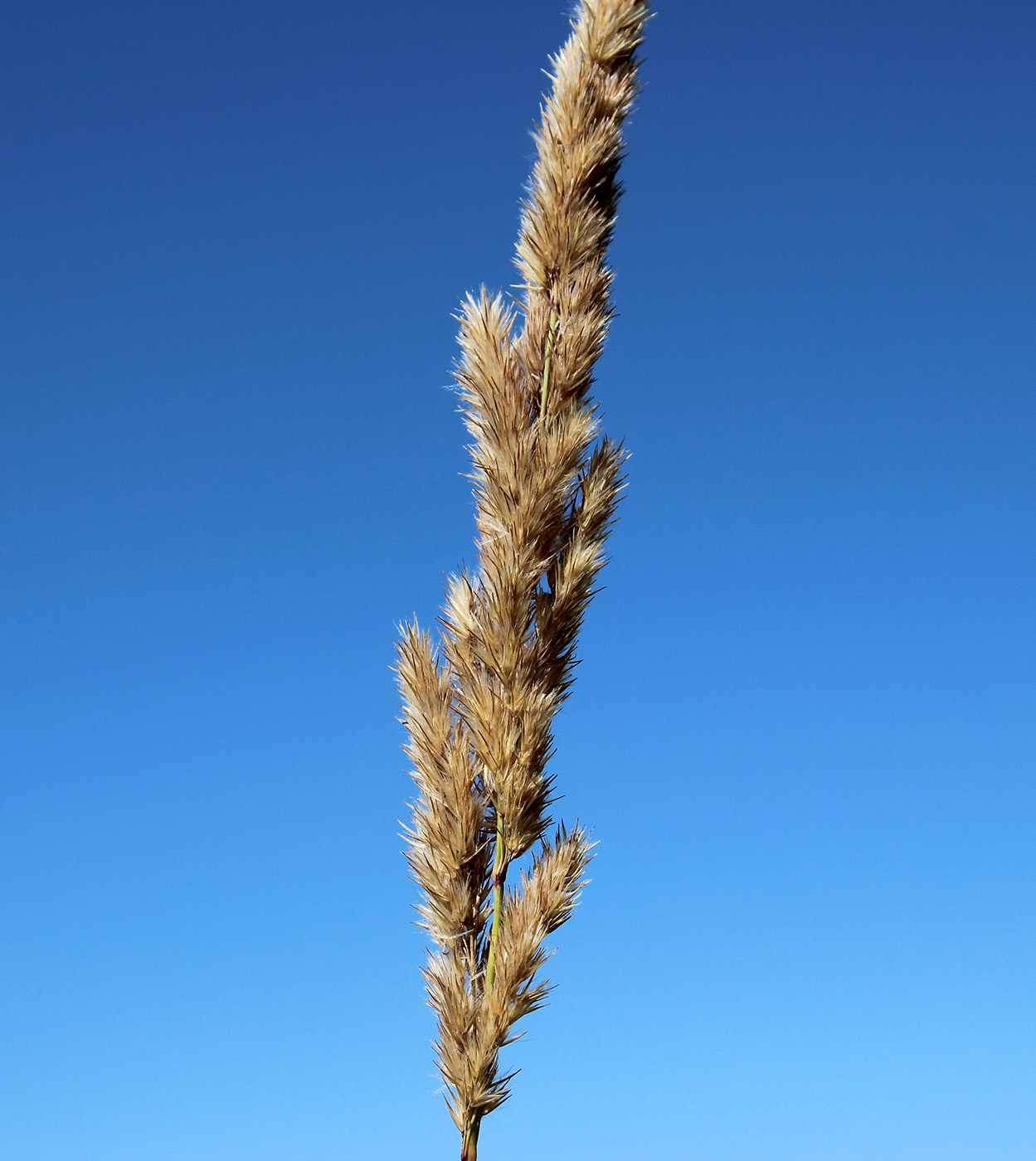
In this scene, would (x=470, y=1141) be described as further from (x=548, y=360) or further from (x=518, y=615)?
(x=548, y=360)

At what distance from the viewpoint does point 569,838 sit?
90.3 inches

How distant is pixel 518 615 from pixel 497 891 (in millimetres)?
547

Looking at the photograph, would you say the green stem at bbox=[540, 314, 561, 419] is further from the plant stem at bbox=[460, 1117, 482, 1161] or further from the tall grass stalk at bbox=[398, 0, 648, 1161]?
the plant stem at bbox=[460, 1117, 482, 1161]

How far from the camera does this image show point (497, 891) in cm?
221

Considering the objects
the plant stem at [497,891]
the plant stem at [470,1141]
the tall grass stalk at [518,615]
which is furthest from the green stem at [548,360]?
the plant stem at [470,1141]

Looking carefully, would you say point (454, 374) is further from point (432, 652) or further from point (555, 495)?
point (432, 652)

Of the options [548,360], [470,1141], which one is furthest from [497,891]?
[548,360]

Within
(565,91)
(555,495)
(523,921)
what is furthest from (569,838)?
(565,91)

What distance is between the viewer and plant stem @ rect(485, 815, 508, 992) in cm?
215

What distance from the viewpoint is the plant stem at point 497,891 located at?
215cm

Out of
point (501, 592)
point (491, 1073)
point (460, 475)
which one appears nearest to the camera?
point (491, 1073)

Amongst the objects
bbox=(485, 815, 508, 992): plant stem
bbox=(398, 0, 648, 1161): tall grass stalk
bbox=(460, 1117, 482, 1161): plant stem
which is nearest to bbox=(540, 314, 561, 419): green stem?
bbox=(398, 0, 648, 1161): tall grass stalk

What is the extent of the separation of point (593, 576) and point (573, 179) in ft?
2.91

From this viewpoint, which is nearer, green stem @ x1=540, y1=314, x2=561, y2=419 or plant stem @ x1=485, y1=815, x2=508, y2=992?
plant stem @ x1=485, y1=815, x2=508, y2=992
